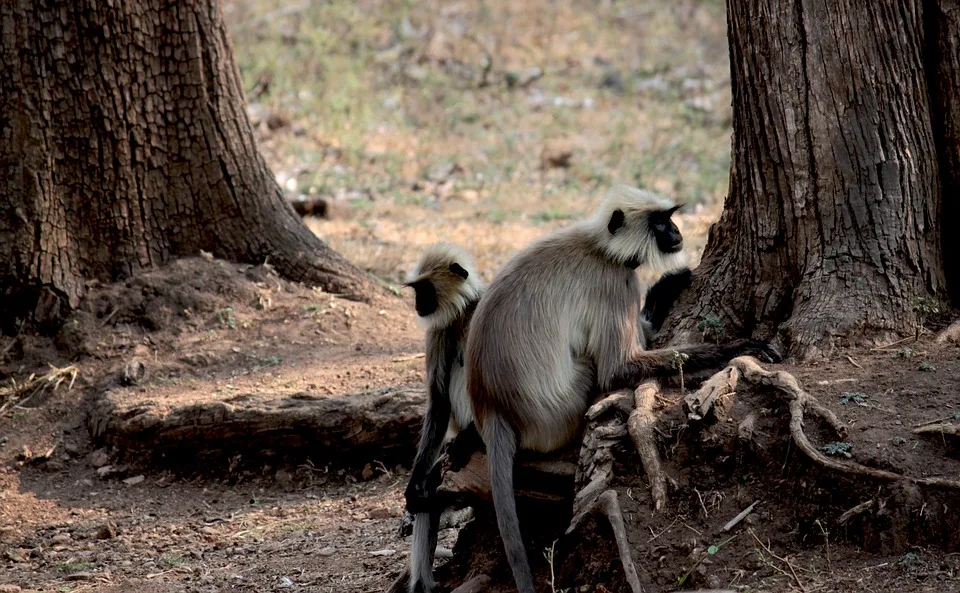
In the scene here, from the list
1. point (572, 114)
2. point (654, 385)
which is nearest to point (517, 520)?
point (654, 385)

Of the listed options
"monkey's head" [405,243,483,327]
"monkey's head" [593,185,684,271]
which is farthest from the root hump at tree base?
"monkey's head" [405,243,483,327]

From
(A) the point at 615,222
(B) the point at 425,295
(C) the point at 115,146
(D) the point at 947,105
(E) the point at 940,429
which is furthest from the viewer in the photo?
(C) the point at 115,146

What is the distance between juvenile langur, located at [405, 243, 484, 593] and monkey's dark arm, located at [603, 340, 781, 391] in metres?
0.75

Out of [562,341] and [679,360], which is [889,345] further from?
[562,341]

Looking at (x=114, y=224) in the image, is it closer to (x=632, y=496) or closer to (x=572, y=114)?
(x=632, y=496)

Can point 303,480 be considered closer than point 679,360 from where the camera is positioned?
No

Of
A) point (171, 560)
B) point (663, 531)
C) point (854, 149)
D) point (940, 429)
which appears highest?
point (854, 149)

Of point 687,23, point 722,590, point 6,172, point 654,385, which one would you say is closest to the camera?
point 722,590

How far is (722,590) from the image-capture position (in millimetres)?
2838

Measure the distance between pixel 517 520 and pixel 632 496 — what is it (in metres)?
0.39

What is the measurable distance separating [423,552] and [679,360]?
1180mm

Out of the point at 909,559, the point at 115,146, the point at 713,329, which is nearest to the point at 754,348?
the point at 713,329

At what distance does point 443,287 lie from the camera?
4.22 meters

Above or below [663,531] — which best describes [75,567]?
below
